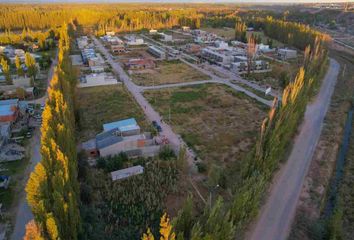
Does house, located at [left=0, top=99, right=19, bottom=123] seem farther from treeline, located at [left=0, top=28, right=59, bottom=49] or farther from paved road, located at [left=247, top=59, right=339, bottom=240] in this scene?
treeline, located at [left=0, top=28, right=59, bottom=49]

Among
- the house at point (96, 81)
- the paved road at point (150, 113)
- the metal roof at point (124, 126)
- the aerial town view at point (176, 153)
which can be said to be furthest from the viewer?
the house at point (96, 81)

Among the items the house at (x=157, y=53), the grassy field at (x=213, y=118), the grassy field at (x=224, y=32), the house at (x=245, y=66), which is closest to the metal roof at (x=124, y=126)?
the grassy field at (x=213, y=118)

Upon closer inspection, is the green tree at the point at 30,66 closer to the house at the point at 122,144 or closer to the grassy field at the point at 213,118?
the grassy field at the point at 213,118

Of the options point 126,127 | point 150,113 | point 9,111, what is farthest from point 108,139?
point 9,111

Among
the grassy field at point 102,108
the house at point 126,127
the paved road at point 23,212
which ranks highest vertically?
the house at point 126,127

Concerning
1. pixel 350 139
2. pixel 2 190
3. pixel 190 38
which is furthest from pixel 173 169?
pixel 190 38

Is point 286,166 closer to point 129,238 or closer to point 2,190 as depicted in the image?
point 129,238
